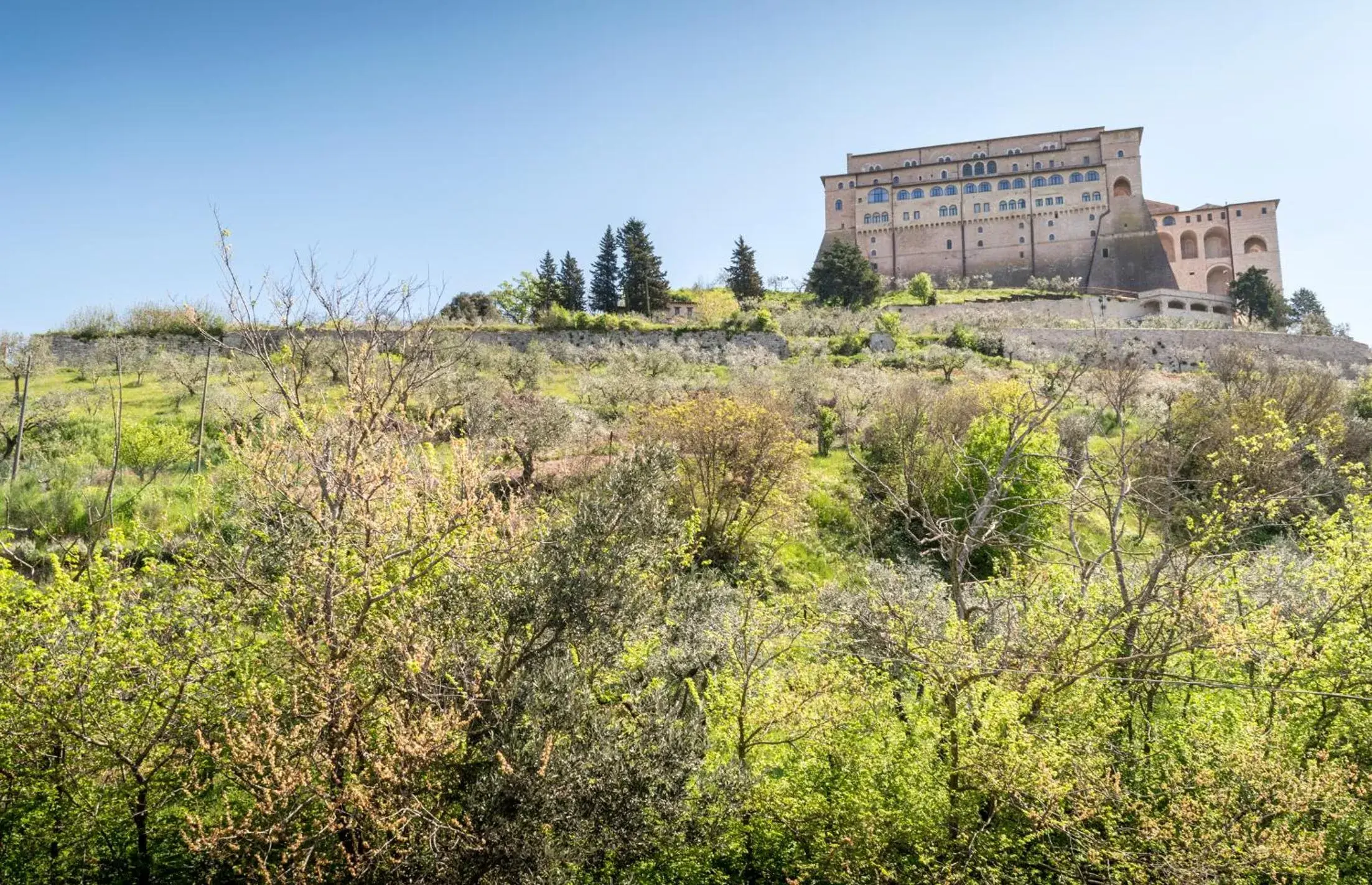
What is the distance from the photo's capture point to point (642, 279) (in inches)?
2232

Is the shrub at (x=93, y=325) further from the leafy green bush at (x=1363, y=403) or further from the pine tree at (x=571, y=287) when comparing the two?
the leafy green bush at (x=1363, y=403)

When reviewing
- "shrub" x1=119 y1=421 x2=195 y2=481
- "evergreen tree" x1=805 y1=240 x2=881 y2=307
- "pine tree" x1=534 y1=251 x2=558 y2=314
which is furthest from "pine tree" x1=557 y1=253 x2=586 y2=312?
"shrub" x1=119 y1=421 x2=195 y2=481

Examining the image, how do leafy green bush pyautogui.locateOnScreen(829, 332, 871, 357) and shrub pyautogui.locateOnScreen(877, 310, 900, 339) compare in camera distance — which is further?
shrub pyautogui.locateOnScreen(877, 310, 900, 339)

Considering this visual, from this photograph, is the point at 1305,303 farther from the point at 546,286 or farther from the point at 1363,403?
the point at 546,286

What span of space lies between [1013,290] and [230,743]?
6181 cm

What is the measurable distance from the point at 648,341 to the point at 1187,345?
32.1m

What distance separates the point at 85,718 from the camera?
28.7ft

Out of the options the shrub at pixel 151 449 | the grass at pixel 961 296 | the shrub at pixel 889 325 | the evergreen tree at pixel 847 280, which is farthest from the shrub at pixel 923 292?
the shrub at pixel 151 449

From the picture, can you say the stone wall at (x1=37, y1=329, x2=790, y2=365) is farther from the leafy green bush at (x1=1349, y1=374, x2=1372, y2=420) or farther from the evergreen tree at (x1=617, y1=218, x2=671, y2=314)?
the leafy green bush at (x1=1349, y1=374, x2=1372, y2=420)

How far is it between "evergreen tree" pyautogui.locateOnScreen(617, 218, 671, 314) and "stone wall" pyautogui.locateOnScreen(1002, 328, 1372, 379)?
24.2 meters

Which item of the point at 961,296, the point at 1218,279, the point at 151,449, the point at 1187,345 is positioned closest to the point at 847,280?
the point at 961,296

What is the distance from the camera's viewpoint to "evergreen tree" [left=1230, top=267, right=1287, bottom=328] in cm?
5388

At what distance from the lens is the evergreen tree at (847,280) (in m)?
58.0

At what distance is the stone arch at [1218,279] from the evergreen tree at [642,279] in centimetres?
4505
